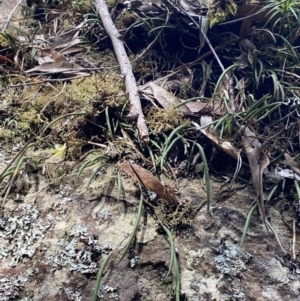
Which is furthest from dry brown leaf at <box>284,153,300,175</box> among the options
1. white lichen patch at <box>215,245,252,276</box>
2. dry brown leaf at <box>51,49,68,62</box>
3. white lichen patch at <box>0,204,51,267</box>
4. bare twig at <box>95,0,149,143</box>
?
dry brown leaf at <box>51,49,68,62</box>

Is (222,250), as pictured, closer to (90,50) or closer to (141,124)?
(141,124)

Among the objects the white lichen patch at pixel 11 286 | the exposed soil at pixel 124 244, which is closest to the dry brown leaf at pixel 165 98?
the exposed soil at pixel 124 244

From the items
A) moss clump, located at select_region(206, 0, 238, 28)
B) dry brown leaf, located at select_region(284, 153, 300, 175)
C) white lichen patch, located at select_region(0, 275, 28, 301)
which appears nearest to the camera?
white lichen patch, located at select_region(0, 275, 28, 301)

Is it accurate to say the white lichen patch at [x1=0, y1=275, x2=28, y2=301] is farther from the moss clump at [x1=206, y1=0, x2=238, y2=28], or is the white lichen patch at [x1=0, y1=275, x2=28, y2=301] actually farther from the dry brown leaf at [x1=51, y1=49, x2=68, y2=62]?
the moss clump at [x1=206, y1=0, x2=238, y2=28]

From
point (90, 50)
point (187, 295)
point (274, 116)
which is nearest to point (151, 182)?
point (187, 295)

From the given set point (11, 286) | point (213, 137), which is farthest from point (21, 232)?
point (213, 137)

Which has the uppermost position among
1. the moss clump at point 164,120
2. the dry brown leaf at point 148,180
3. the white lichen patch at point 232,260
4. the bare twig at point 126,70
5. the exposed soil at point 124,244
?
the bare twig at point 126,70

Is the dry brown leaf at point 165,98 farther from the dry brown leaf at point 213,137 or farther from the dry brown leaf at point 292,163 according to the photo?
the dry brown leaf at point 292,163
